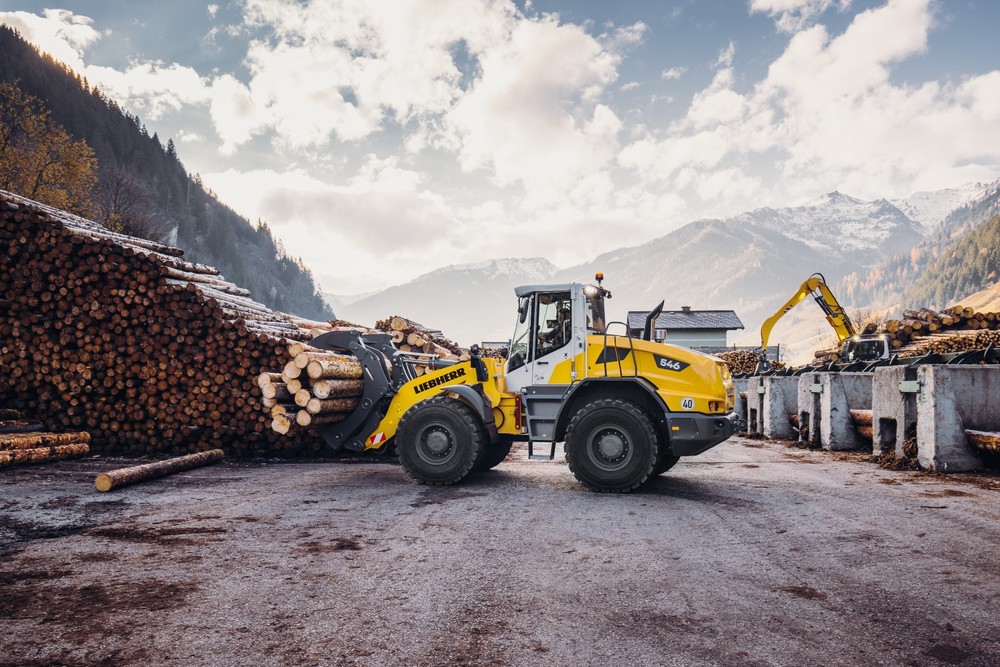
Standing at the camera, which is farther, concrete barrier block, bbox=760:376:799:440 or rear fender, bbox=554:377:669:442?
concrete barrier block, bbox=760:376:799:440

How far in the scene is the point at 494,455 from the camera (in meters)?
8.77

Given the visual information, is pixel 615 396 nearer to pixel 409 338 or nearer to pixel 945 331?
pixel 409 338

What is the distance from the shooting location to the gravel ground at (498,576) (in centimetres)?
304

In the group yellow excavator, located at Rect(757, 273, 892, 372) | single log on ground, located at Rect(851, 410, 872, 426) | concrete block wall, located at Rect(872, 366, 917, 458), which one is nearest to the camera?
concrete block wall, located at Rect(872, 366, 917, 458)

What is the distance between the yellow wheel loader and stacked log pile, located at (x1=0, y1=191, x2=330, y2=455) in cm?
336

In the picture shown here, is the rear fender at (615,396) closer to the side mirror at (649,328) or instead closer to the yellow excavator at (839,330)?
the side mirror at (649,328)

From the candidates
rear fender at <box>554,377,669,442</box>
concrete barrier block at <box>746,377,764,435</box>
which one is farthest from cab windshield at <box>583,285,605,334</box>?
concrete barrier block at <box>746,377,764,435</box>

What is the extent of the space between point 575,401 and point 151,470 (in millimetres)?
5234

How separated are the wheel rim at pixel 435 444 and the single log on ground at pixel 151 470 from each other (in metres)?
3.29

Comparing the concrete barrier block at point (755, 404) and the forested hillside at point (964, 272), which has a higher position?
the forested hillside at point (964, 272)

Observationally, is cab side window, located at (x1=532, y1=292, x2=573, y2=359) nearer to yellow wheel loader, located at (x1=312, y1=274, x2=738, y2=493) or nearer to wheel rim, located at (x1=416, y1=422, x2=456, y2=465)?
yellow wheel loader, located at (x1=312, y1=274, x2=738, y2=493)

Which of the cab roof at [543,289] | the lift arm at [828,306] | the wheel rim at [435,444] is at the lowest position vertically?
the wheel rim at [435,444]

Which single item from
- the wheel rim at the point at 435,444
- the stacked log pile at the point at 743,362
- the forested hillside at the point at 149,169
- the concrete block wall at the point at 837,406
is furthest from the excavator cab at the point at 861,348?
the forested hillside at the point at 149,169

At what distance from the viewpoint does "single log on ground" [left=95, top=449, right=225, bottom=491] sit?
271 inches
